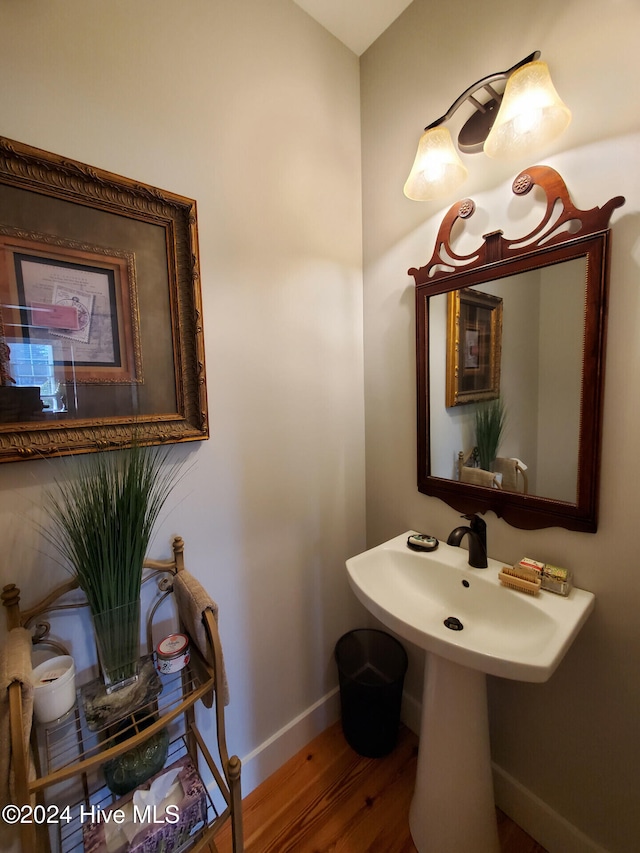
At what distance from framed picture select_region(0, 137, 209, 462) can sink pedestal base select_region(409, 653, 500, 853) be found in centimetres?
104

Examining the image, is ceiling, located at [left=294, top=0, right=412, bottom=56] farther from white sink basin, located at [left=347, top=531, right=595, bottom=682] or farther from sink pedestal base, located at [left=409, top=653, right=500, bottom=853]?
sink pedestal base, located at [left=409, top=653, right=500, bottom=853]

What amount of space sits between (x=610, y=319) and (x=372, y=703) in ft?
4.90

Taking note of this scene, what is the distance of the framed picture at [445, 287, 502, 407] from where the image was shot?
1070 mm

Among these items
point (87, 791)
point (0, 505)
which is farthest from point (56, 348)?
point (87, 791)

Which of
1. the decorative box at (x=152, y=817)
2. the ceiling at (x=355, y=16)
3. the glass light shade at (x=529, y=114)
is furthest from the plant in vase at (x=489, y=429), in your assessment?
the ceiling at (x=355, y=16)

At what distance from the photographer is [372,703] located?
1313mm

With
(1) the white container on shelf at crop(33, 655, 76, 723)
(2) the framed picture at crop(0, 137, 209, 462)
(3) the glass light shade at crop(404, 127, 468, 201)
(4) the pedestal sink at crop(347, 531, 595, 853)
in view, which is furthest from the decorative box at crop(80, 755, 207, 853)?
(3) the glass light shade at crop(404, 127, 468, 201)

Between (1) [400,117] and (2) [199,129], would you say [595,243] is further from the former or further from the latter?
(2) [199,129]

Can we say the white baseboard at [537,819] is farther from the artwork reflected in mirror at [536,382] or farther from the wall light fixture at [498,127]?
the wall light fixture at [498,127]

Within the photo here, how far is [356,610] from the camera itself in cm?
158

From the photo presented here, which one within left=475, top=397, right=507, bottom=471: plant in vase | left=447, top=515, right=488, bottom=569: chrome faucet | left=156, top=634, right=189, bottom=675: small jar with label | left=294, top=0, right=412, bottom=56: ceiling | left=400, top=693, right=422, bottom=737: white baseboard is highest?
left=294, top=0, right=412, bottom=56: ceiling

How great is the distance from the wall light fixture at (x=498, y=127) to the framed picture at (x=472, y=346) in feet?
1.13

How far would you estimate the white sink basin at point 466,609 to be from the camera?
744 millimetres

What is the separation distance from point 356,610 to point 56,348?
4.95 feet
